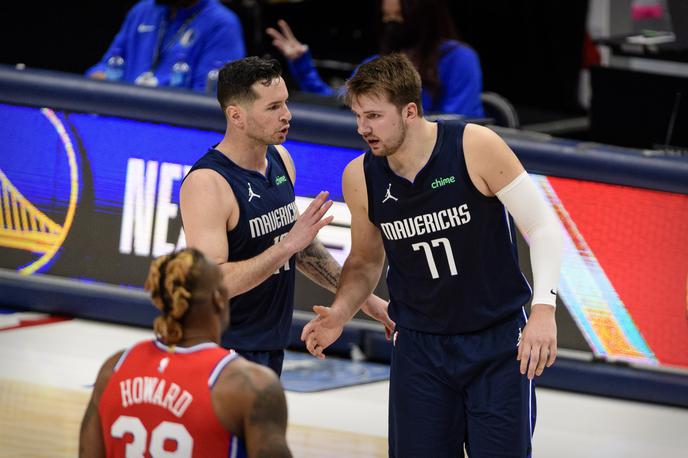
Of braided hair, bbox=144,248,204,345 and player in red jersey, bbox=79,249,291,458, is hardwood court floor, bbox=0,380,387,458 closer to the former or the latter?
player in red jersey, bbox=79,249,291,458

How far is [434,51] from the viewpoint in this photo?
8023mm

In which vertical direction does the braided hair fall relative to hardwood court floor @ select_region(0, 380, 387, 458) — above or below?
above

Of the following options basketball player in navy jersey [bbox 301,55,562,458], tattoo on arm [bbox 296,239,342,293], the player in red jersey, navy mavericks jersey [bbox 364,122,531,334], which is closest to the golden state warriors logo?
tattoo on arm [bbox 296,239,342,293]

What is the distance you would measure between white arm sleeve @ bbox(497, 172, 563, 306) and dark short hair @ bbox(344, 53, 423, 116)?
18.7 inches

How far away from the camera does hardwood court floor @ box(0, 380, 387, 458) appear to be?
19.8ft

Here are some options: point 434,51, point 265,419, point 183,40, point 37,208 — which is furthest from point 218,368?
point 183,40

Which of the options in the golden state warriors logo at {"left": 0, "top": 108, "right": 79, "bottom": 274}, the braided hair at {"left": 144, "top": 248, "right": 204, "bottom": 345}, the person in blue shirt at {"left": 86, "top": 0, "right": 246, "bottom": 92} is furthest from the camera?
the person in blue shirt at {"left": 86, "top": 0, "right": 246, "bottom": 92}

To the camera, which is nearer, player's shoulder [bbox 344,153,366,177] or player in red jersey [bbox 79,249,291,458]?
player in red jersey [bbox 79,249,291,458]

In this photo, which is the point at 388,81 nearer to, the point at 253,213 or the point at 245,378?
the point at 253,213

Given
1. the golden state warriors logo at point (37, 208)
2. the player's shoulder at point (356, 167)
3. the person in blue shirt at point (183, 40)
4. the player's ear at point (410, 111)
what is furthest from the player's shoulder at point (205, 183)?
the person in blue shirt at point (183, 40)

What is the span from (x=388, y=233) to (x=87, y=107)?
332 cm

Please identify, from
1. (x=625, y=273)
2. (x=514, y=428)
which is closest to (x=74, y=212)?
(x=625, y=273)

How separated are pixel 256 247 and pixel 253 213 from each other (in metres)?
0.13

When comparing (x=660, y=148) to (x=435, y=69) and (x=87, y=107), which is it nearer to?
(x=435, y=69)
